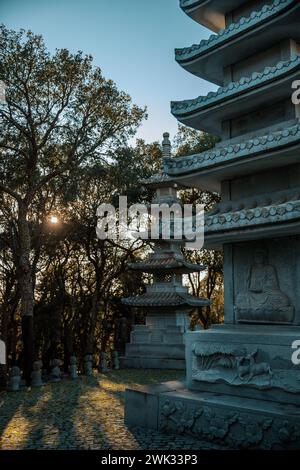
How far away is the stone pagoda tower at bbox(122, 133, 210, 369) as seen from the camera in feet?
64.0

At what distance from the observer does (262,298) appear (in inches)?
324

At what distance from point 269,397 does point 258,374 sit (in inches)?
15.8

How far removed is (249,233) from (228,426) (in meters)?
3.32

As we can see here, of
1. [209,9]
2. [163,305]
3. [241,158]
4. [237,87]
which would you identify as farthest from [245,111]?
[163,305]

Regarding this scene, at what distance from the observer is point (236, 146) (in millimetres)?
8312

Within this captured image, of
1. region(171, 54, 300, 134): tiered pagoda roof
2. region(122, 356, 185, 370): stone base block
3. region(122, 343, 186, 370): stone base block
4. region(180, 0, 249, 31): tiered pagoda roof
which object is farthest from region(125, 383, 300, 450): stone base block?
region(122, 343, 186, 370): stone base block

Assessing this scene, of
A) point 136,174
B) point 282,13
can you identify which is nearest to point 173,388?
point 282,13

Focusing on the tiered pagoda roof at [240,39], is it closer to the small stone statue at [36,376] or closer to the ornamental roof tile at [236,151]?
the ornamental roof tile at [236,151]

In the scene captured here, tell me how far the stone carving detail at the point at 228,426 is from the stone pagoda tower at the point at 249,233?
2 cm

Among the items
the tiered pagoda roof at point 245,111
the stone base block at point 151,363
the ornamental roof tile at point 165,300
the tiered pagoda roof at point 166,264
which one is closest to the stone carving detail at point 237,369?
the tiered pagoda roof at point 245,111

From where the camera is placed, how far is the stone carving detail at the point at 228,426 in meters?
6.37

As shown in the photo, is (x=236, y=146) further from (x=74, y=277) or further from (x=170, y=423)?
(x=74, y=277)

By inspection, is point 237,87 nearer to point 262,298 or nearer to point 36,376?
point 262,298

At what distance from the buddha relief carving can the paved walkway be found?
8.33 feet
